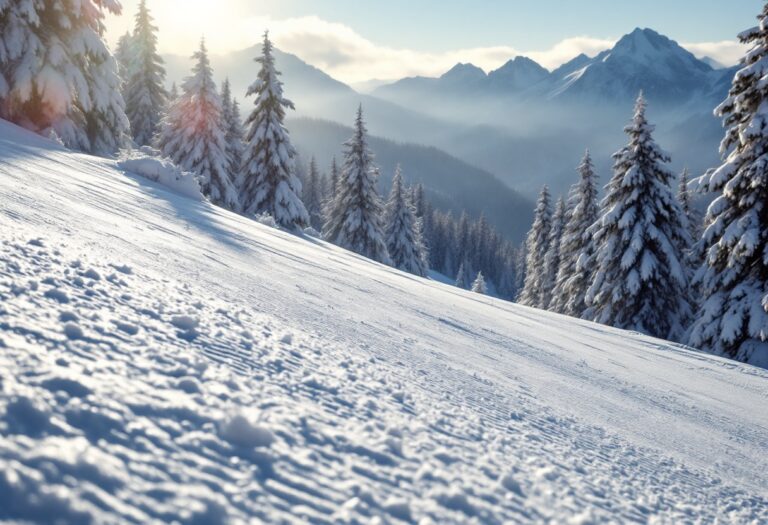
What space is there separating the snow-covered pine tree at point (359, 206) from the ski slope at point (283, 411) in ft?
75.0

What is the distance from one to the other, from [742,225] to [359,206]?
63.6 ft

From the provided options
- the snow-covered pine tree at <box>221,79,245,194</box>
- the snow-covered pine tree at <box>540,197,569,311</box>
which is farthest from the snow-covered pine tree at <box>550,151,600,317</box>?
the snow-covered pine tree at <box>221,79,245,194</box>

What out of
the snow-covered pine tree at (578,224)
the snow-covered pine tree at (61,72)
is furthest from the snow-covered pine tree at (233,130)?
the snow-covered pine tree at (578,224)

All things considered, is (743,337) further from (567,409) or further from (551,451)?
(551,451)

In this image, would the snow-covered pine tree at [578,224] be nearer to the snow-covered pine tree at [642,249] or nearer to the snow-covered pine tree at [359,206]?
the snow-covered pine tree at [642,249]

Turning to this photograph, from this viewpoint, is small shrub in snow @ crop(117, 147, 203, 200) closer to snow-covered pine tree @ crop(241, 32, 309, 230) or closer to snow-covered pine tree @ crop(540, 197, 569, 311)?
snow-covered pine tree @ crop(241, 32, 309, 230)

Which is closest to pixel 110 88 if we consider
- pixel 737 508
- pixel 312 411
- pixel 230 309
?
pixel 230 309

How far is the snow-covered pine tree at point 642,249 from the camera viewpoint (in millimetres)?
18031

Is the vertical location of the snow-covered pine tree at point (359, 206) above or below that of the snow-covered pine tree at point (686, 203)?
below

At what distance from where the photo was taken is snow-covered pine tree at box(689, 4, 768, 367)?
1271cm

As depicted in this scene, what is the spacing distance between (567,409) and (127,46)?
4155 cm

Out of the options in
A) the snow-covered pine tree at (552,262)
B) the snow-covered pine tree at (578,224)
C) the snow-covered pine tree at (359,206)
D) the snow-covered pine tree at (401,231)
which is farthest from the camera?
the snow-covered pine tree at (401,231)

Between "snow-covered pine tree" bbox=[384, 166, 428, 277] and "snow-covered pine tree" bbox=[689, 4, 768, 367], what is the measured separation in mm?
23590

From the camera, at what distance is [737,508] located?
2611 mm
